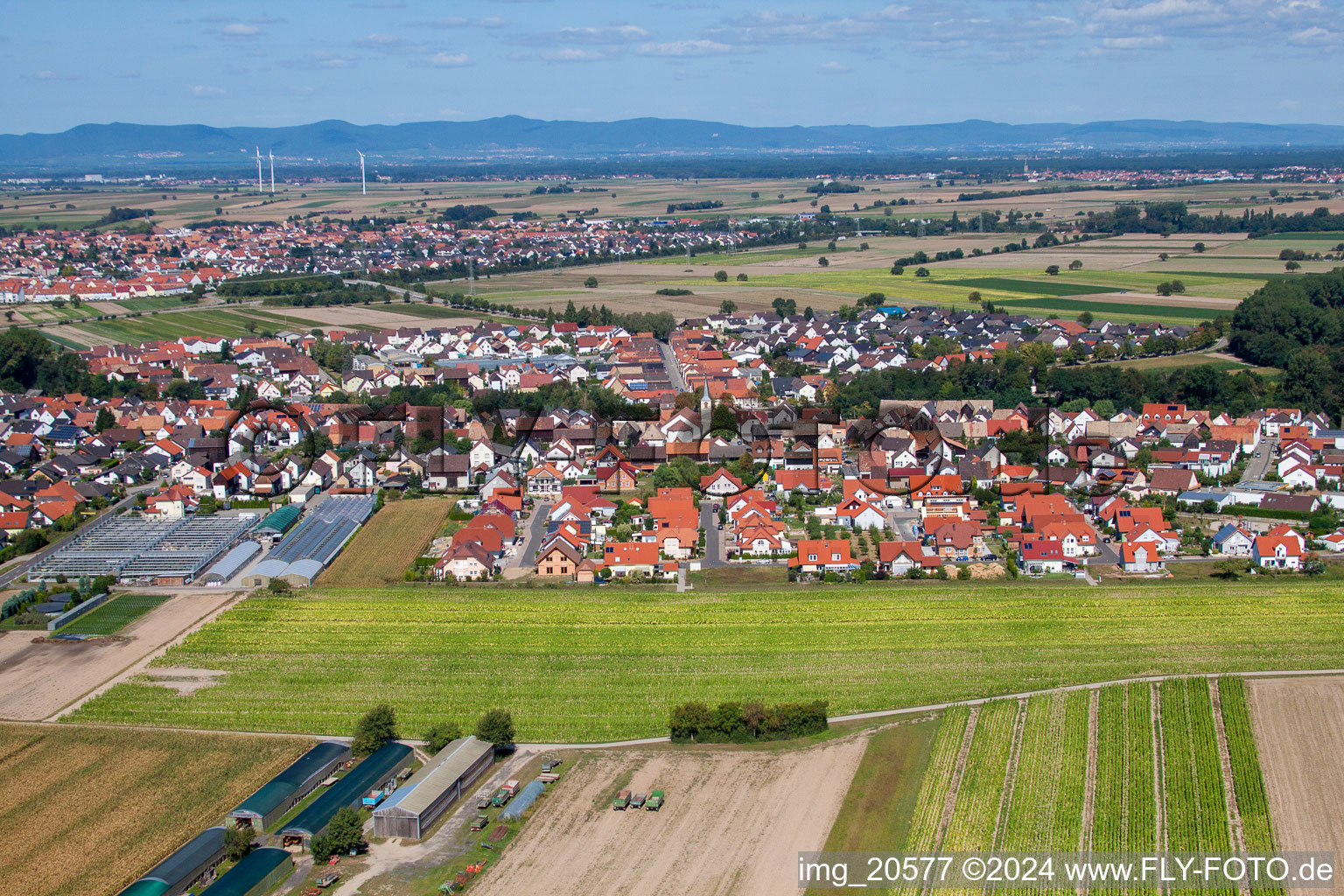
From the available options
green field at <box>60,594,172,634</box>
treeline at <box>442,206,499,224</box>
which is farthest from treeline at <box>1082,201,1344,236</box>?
green field at <box>60,594,172,634</box>

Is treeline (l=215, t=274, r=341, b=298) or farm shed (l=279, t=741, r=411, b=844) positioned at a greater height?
treeline (l=215, t=274, r=341, b=298)

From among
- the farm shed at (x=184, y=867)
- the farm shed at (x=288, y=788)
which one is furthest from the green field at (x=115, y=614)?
the farm shed at (x=184, y=867)

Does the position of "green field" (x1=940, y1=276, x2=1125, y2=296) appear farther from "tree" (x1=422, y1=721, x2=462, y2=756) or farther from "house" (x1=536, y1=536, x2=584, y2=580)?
"tree" (x1=422, y1=721, x2=462, y2=756)

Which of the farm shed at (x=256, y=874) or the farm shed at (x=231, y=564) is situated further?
the farm shed at (x=231, y=564)

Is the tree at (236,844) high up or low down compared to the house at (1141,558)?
down

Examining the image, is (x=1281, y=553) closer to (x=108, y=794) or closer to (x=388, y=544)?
(x=388, y=544)

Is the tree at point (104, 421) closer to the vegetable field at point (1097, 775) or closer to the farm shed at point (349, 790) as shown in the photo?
the farm shed at point (349, 790)
